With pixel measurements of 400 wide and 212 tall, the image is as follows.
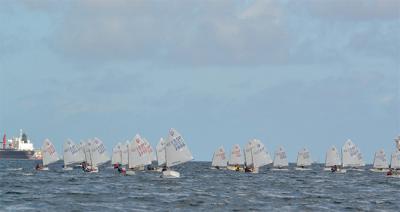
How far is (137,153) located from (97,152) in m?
28.2

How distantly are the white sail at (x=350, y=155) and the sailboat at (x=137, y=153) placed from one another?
2445 inches

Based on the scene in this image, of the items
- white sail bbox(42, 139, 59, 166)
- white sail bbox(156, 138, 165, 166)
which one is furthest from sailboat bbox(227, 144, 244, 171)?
white sail bbox(42, 139, 59, 166)

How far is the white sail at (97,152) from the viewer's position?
16625 cm

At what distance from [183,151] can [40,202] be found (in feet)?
134

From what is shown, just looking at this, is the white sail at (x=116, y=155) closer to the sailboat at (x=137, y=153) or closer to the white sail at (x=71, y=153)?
the white sail at (x=71, y=153)

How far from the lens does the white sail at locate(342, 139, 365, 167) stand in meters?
192

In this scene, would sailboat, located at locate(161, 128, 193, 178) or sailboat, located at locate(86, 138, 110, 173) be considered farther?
sailboat, located at locate(86, 138, 110, 173)

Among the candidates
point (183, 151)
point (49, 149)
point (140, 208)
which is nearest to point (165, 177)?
point (183, 151)

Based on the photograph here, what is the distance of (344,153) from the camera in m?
192

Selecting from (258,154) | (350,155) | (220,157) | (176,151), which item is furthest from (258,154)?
(176,151)

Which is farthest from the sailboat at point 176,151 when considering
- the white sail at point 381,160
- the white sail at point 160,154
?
the white sail at point 381,160

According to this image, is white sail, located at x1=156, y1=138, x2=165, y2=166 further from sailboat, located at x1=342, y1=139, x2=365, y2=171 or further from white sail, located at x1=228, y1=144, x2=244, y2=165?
sailboat, located at x1=342, y1=139, x2=365, y2=171

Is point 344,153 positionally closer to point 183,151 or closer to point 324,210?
point 183,151

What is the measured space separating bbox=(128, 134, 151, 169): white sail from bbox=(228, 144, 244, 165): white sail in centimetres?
5354
